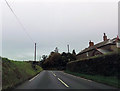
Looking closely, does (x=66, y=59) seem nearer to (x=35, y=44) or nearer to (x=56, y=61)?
(x=56, y=61)

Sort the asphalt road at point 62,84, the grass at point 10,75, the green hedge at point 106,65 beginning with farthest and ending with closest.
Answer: the green hedge at point 106,65, the grass at point 10,75, the asphalt road at point 62,84

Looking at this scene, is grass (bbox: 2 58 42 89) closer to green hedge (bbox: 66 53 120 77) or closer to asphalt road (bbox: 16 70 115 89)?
asphalt road (bbox: 16 70 115 89)

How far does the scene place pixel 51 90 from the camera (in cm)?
882

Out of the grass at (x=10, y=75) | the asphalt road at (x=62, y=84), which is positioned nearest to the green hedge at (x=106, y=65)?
the asphalt road at (x=62, y=84)

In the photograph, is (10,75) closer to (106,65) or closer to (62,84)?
(62,84)

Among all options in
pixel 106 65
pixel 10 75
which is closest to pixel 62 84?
pixel 10 75

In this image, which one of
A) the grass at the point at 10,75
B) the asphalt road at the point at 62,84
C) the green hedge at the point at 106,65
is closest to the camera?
the asphalt road at the point at 62,84

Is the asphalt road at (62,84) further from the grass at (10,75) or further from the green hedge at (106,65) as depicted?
the green hedge at (106,65)

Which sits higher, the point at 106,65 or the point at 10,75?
the point at 106,65

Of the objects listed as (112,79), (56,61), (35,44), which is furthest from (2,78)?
(56,61)

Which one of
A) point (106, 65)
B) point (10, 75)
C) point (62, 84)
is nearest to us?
point (62, 84)

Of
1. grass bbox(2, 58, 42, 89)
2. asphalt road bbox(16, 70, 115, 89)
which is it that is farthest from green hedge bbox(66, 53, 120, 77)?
grass bbox(2, 58, 42, 89)

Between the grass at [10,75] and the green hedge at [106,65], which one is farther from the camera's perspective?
the green hedge at [106,65]

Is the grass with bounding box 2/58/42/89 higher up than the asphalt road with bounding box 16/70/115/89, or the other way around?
the grass with bounding box 2/58/42/89
